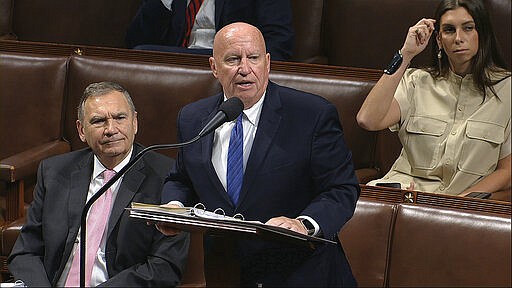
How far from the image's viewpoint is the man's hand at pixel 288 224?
40.9 inches

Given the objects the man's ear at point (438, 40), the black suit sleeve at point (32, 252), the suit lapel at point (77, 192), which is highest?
the man's ear at point (438, 40)

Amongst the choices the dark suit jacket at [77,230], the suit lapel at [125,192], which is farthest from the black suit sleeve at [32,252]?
the suit lapel at [125,192]

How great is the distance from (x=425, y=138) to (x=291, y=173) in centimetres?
38

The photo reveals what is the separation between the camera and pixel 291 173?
1.18 m

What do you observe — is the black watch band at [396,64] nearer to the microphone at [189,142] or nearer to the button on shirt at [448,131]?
the button on shirt at [448,131]

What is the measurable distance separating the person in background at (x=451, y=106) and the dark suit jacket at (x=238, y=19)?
0.30 meters

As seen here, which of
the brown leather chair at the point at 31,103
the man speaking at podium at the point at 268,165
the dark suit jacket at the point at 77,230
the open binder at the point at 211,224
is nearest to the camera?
the open binder at the point at 211,224

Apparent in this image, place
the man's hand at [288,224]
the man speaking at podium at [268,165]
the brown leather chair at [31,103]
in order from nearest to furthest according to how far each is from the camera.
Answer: the man's hand at [288,224]
the man speaking at podium at [268,165]
the brown leather chair at [31,103]

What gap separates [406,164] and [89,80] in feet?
1.83

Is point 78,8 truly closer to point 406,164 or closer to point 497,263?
point 406,164

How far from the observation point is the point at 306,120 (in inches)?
46.9

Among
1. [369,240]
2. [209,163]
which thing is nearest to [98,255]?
[209,163]

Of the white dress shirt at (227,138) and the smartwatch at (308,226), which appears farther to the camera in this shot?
the white dress shirt at (227,138)

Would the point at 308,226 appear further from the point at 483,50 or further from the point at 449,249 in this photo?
the point at 483,50
